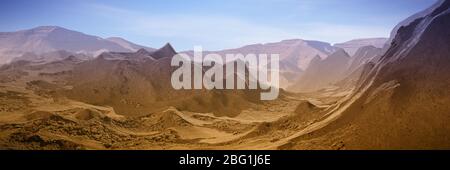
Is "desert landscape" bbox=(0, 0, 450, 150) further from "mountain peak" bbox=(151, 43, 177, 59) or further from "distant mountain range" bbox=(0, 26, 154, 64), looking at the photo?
"distant mountain range" bbox=(0, 26, 154, 64)

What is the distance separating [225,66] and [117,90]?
11705mm

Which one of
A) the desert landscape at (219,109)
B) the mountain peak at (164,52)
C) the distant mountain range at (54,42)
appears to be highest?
the distant mountain range at (54,42)

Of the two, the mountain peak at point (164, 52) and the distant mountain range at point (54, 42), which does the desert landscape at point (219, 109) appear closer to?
the mountain peak at point (164, 52)

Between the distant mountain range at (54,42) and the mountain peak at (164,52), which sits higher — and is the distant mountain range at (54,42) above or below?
above

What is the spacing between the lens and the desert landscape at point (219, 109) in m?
7.75

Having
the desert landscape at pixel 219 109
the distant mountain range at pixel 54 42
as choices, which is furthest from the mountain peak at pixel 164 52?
the distant mountain range at pixel 54 42

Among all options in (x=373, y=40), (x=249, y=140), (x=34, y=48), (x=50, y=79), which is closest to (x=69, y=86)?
(x=50, y=79)

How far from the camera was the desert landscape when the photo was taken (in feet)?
25.4

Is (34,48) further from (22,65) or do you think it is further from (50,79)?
(50,79)

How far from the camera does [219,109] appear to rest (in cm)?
1888

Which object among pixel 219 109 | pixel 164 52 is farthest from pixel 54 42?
pixel 219 109

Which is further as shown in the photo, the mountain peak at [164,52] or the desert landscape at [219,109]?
the mountain peak at [164,52]

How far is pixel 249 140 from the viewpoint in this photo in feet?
35.0

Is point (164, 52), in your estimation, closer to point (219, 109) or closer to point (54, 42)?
point (219, 109)
